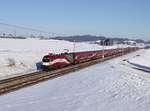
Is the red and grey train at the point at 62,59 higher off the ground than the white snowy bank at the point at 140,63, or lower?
higher

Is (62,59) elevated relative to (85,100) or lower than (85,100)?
lower

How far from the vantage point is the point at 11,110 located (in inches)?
575

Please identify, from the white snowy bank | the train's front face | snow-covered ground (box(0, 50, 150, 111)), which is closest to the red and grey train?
the train's front face

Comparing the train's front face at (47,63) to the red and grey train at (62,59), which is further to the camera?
the red and grey train at (62,59)

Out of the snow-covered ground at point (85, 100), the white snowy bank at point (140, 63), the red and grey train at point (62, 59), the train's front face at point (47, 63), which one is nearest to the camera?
the snow-covered ground at point (85, 100)

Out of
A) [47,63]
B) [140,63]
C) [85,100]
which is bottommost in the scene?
[140,63]

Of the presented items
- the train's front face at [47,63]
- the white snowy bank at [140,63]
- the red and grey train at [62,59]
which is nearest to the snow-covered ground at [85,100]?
the train's front face at [47,63]

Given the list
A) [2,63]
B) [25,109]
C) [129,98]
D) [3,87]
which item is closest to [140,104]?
[129,98]

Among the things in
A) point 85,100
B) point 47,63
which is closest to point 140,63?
point 47,63

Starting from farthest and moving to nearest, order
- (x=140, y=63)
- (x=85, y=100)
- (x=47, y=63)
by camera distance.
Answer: (x=140, y=63), (x=47, y=63), (x=85, y=100)

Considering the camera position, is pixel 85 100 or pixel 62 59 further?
pixel 62 59

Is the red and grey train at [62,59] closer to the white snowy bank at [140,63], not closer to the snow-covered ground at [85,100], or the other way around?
the white snowy bank at [140,63]

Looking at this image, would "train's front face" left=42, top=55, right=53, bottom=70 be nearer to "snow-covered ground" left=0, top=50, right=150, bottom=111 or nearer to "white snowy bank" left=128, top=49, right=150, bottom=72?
"snow-covered ground" left=0, top=50, right=150, bottom=111

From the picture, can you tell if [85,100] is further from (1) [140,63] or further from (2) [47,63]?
(1) [140,63]
